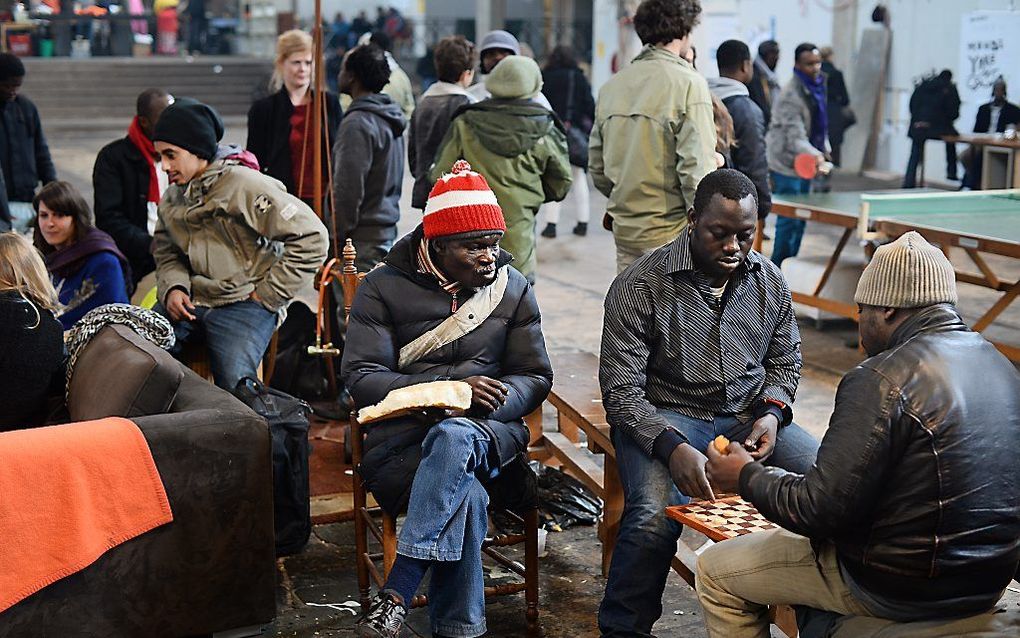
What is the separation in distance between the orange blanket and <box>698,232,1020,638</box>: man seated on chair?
1.81 metres

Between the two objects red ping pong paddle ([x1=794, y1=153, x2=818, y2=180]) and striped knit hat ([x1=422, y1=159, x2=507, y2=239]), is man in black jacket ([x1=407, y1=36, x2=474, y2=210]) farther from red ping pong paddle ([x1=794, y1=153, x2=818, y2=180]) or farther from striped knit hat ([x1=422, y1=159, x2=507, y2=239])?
red ping pong paddle ([x1=794, y1=153, x2=818, y2=180])

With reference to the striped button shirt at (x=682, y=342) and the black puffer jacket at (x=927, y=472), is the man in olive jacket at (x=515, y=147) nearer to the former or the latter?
the striped button shirt at (x=682, y=342)

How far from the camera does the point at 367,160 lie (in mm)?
5965

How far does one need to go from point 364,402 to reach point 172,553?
28.9 inches

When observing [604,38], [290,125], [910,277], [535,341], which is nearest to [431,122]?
[290,125]

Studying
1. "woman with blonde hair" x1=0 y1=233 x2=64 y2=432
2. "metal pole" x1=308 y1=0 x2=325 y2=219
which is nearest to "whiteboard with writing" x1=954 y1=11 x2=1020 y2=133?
"metal pole" x1=308 y1=0 x2=325 y2=219

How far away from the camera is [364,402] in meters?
3.90

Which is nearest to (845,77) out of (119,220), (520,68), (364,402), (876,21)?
(876,21)

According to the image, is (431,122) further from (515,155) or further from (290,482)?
(290,482)

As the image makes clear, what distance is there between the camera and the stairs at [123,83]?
912 inches

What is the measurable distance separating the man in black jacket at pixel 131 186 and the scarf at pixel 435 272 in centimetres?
249

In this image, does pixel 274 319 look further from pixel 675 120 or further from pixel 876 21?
pixel 876 21

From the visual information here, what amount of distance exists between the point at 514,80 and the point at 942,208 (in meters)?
3.17

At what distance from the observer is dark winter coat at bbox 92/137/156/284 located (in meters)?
5.98
